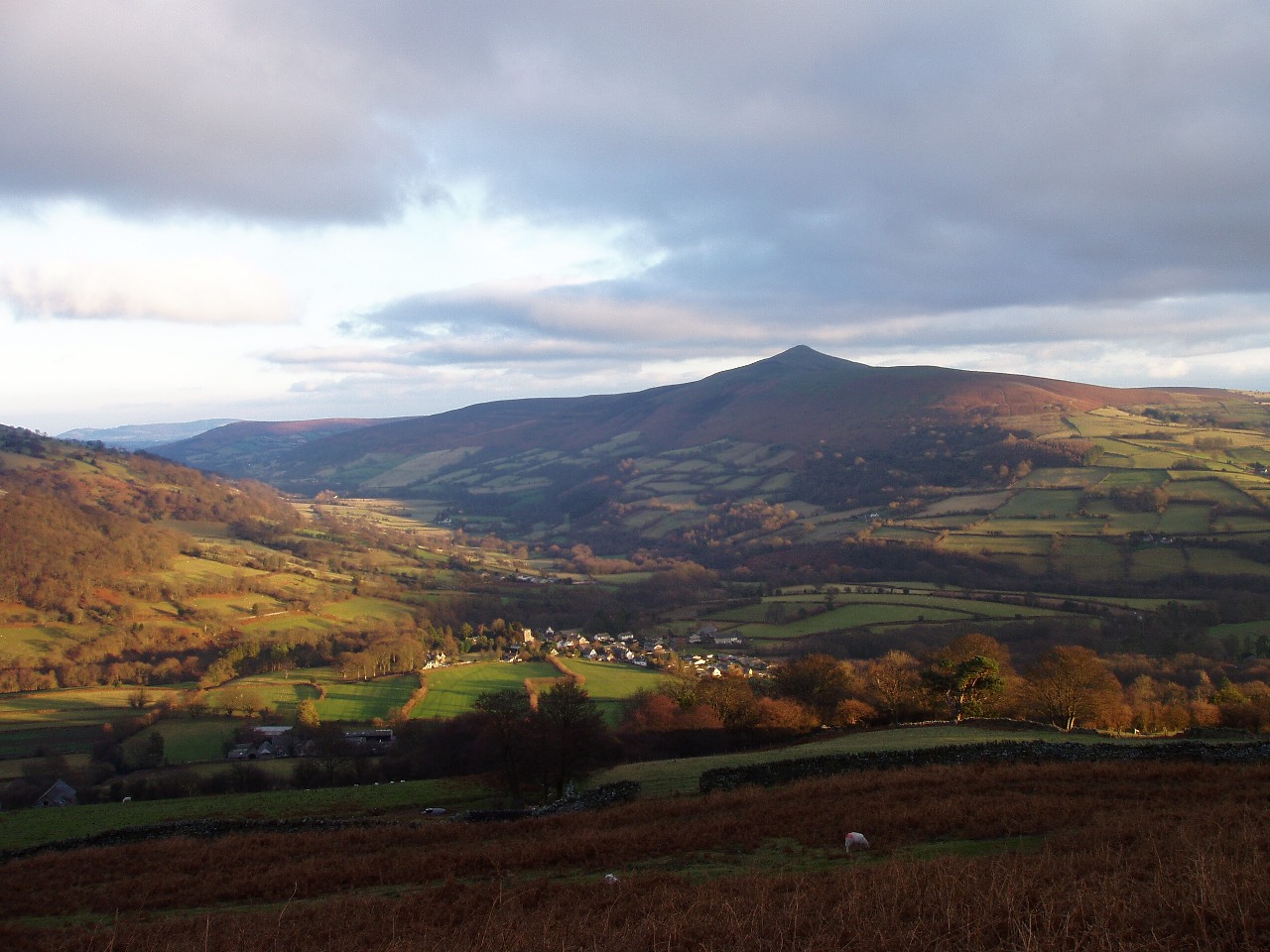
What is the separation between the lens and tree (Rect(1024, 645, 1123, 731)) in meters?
31.5

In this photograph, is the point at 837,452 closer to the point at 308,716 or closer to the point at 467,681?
the point at 467,681

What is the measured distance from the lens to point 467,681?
2184 inches

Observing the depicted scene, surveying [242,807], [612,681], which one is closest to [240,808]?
[242,807]

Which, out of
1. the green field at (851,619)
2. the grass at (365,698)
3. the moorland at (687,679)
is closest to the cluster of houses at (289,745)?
the moorland at (687,679)

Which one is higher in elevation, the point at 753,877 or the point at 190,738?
the point at 753,877

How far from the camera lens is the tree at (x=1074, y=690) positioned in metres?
31.5

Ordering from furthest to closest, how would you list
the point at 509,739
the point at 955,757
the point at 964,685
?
the point at 964,685 → the point at 509,739 → the point at 955,757

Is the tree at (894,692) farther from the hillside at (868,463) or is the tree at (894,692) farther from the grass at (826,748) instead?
the hillside at (868,463)

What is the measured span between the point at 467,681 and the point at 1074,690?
40.2m

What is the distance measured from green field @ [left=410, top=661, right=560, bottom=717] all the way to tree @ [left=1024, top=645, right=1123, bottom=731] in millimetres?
33056

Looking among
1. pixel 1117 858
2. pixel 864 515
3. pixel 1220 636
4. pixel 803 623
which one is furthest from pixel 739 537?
pixel 1117 858

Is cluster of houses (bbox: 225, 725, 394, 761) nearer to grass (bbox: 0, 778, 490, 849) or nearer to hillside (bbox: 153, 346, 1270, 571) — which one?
grass (bbox: 0, 778, 490, 849)

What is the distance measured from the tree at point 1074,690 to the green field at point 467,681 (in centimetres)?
3306

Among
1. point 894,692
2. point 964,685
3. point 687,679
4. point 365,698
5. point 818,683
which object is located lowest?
point 365,698
